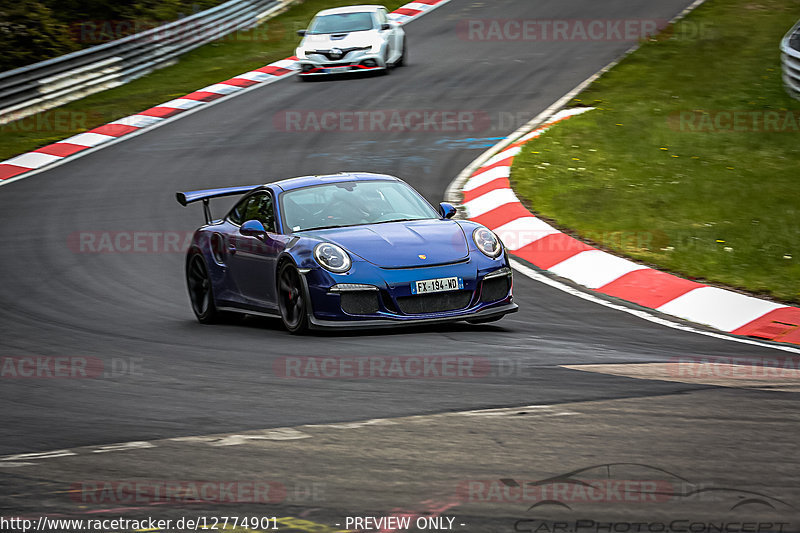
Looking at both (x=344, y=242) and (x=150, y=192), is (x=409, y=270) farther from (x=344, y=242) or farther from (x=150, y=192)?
(x=150, y=192)

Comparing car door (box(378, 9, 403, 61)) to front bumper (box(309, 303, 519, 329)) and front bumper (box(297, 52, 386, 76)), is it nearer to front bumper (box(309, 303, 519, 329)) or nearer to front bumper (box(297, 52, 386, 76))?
front bumper (box(297, 52, 386, 76))

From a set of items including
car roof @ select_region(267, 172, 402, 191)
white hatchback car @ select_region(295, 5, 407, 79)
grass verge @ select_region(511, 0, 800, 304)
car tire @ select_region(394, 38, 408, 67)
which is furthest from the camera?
car tire @ select_region(394, 38, 408, 67)

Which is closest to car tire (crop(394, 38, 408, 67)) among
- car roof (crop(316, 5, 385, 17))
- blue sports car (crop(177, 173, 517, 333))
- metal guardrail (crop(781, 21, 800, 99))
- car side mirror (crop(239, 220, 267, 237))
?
car roof (crop(316, 5, 385, 17))

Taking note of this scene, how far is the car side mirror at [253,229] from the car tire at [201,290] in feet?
3.82

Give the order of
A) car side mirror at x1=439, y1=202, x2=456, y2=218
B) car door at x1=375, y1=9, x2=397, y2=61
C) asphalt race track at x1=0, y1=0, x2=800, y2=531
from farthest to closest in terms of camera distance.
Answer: car door at x1=375, y1=9, x2=397, y2=61 < car side mirror at x1=439, y1=202, x2=456, y2=218 < asphalt race track at x1=0, y1=0, x2=800, y2=531

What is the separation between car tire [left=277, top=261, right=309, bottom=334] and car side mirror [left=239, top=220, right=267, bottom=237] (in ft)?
1.34

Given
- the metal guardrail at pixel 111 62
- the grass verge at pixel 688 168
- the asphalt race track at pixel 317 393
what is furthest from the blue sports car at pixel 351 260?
the metal guardrail at pixel 111 62

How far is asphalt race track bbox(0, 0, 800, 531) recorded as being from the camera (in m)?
4.45

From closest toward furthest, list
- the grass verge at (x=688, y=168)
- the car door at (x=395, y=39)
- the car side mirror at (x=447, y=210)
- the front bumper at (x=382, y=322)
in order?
the front bumper at (x=382, y=322), the car side mirror at (x=447, y=210), the grass verge at (x=688, y=168), the car door at (x=395, y=39)

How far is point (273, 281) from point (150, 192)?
287 inches

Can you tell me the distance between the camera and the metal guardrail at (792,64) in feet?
56.2

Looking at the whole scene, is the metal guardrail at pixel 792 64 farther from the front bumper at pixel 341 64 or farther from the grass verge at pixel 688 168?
the front bumper at pixel 341 64

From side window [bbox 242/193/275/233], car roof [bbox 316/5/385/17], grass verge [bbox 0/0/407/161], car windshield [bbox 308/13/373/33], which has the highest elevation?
side window [bbox 242/193/275/233]

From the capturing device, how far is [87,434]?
531 centimetres
